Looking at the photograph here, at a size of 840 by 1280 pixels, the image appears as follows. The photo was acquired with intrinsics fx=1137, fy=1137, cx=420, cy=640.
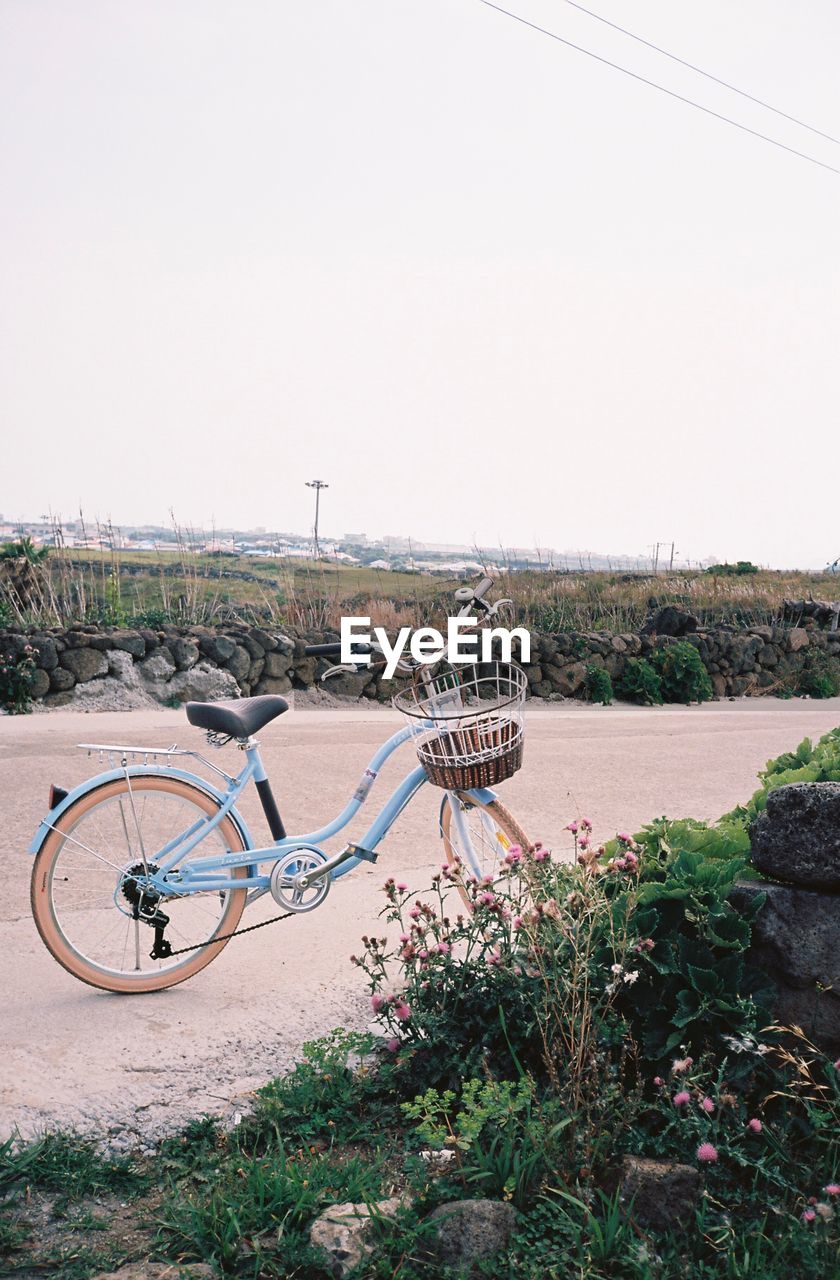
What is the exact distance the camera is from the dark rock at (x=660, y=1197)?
2.82m

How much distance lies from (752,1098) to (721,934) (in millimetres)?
466

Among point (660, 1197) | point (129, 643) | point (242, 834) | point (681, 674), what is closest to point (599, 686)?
point (681, 674)

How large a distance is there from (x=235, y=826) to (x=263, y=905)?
1.41m

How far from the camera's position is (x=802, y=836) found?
3408 millimetres

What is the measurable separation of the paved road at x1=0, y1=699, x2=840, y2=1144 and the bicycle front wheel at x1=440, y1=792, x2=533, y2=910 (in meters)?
0.66

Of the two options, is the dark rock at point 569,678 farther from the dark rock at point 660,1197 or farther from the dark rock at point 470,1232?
the dark rock at point 470,1232

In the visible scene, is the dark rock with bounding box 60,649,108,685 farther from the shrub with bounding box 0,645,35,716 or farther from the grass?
the grass

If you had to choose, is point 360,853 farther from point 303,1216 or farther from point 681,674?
point 681,674

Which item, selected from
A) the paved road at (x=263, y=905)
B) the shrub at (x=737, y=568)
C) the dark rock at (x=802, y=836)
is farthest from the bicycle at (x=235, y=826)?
the shrub at (x=737, y=568)

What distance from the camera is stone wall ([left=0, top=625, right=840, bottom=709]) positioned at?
Answer: 506 inches

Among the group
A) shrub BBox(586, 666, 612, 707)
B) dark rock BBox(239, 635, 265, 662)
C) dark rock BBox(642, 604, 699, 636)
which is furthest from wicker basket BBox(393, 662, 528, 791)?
dark rock BBox(642, 604, 699, 636)

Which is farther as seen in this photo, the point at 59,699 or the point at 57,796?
the point at 59,699

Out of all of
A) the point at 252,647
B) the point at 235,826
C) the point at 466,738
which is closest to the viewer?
the point at 466,738

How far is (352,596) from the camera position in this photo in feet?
56.1
